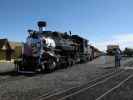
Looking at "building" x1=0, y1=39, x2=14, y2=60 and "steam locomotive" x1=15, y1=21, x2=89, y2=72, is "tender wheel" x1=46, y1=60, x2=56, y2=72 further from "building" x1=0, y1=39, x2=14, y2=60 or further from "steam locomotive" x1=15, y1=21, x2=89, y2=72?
"building" x1=0, y1=39, x2=14, y2=60

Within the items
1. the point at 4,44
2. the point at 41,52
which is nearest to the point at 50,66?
the point at 41,52

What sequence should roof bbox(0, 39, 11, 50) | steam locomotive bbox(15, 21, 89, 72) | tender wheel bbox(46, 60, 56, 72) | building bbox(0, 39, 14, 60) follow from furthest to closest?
1. roof bbox(0, 39, 11, 50)
2. building bbox(0, 39, 14, 60)
3. tender wheel bbox(46, 60, 56, 72)
4. steam locomotive bbox(15, 21, 89, 72)

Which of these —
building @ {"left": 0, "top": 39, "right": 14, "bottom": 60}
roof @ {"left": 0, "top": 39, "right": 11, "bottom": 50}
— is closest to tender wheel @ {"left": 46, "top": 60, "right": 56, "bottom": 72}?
building @ {"left": 0, "top": 39, "right": 14, "bottom": 60}

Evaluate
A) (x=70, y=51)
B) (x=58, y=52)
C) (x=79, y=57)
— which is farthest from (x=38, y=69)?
(x=79, y=57)

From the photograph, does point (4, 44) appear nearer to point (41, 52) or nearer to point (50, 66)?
point (50, 66)

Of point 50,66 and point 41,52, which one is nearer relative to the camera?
point 41,52

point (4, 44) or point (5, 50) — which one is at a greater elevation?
point (4, 44)

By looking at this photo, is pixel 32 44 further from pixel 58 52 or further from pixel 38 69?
pixel 58 52

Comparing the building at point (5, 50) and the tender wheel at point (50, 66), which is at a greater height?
the building at point (5, 50)

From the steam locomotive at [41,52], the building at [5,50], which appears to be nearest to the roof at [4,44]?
the building at [5,50]

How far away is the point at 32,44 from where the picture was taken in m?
21.2

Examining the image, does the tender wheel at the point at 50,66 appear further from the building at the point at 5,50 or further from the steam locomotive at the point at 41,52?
the building at the point at 5,50

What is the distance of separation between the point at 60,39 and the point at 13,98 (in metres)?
16.0

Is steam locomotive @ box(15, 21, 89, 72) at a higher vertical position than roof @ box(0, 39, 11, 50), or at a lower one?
lower
